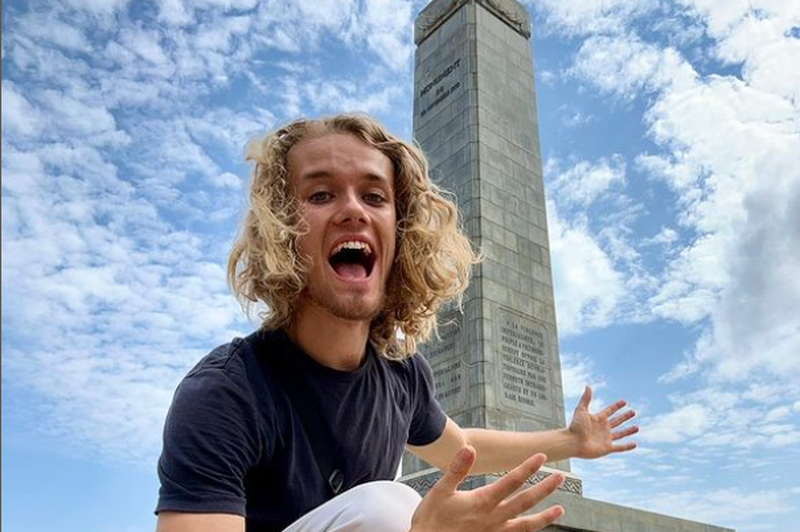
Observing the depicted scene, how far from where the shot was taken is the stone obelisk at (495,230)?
7.64 meters

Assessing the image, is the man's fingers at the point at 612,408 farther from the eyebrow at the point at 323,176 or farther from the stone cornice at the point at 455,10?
the stone cornice at the point at 455,10

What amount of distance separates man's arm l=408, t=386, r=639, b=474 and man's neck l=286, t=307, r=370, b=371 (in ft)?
2.06

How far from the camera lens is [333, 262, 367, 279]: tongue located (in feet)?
6.40

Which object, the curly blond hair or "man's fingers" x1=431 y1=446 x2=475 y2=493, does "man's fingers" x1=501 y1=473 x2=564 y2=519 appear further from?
the curly blond hair

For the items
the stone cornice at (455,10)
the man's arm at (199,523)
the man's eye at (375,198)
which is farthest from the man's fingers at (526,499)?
the stone cornice at (455,10)

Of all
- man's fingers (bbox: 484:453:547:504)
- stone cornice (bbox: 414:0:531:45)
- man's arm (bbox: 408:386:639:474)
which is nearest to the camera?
man's fingers (bbox: 484:453:547:504)

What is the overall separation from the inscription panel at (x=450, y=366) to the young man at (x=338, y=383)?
5.34m

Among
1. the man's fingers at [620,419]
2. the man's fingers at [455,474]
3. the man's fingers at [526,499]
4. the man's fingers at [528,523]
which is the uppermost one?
the man's fingers at [620,419]

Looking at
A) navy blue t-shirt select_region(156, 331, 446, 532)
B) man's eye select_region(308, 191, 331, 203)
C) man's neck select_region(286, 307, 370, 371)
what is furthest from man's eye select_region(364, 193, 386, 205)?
navy blue t-shirt select_region(156, 331, 446, 532)

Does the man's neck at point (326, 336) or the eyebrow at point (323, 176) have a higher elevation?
the eyebrow at point (323, 176)

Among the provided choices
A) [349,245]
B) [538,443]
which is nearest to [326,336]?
[349,245]

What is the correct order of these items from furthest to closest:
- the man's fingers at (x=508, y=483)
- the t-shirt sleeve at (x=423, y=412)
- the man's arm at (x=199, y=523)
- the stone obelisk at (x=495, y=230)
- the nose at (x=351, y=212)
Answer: the stone obelisk at (x=495, y=230) < the t-shirt sleeve at (x=423, y=412) < the nose at (x=351, y=212) < the man's arm at (x=199, y=523) < the man's fingers at (x=508, y=483)

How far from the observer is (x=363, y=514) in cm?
151

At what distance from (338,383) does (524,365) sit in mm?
6508
